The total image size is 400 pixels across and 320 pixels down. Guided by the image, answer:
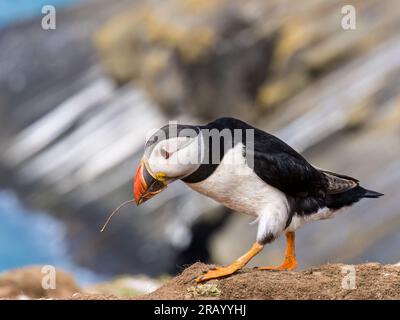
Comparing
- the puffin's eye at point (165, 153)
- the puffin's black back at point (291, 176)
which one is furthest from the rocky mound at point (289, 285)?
the puffin's eye at point (165, 153)

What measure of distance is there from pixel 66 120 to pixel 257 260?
1266 centimetres

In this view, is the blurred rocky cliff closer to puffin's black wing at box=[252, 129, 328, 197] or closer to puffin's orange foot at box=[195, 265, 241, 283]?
puffin's black wing at box=[252, 129, 328, 197]

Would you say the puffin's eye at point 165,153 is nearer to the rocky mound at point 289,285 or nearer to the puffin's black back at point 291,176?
the puffin's black back at point 291,176

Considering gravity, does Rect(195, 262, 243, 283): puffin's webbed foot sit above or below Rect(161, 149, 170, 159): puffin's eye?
below

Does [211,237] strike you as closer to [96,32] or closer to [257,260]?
[257,260]

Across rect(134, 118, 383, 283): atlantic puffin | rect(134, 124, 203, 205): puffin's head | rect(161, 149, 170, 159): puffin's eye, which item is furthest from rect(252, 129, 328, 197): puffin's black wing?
rect(161, 149, 170, 159): puffin's eye

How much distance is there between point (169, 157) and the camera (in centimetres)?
566

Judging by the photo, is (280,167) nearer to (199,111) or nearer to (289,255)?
(289,255)

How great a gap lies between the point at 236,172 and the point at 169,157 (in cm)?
55

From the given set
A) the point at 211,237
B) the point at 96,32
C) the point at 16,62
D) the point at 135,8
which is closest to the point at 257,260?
the point at 211,237

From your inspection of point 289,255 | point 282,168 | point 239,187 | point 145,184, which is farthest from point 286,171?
point 145,184

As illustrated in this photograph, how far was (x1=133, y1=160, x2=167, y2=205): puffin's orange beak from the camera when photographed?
577 centimetres

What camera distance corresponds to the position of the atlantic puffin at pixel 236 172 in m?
5.70

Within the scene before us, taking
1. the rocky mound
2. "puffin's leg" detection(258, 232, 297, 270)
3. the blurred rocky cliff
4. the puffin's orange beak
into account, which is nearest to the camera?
the puffin's orange beak
